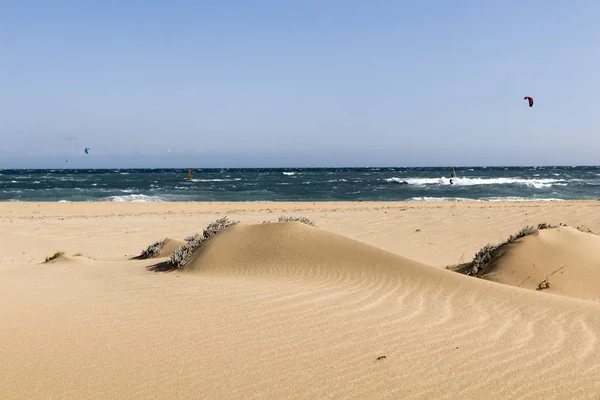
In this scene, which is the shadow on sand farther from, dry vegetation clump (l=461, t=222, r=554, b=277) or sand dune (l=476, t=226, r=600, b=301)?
sand dune (l=476, t=226, r=600, b=301)

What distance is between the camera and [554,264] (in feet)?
25.7

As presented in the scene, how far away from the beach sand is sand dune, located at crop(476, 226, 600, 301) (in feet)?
0.09

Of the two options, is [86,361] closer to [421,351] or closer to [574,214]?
[421,351]

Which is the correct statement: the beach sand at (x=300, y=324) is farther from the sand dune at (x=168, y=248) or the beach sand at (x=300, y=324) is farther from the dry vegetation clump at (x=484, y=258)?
the sand dune at (x=168, y=248)

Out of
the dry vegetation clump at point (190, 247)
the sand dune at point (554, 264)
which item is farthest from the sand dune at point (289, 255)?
the sand dune at point (554, 264)

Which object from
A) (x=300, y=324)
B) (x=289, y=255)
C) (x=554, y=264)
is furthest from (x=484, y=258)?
(x=300, y=324)

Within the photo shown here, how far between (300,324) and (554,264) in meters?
4.91

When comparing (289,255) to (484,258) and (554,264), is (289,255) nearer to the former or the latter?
(484,258)

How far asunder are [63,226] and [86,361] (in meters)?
16.2

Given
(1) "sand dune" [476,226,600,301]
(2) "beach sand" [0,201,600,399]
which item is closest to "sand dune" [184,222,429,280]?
(2) "beach sand" [0,201,600,399]

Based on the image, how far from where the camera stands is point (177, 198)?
38.9 meters

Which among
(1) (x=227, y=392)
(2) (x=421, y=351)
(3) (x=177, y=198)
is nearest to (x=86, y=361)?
(1) (x=227, y=392)

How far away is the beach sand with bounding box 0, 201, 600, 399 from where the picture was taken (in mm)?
3439

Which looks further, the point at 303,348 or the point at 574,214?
the point at 574,214
